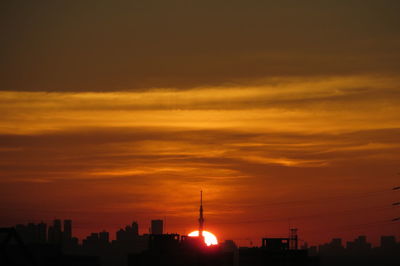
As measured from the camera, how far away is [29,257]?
8212 centimetres

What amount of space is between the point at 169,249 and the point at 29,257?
116 m

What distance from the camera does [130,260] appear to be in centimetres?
19775

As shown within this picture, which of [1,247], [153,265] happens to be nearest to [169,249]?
[153,265]

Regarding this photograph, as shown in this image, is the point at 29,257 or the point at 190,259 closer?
the point at 29,257

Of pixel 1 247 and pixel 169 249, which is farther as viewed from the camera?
pixel 169 249

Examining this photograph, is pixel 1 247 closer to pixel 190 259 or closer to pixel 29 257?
pixel 29 257

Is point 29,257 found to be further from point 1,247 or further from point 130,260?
point 130,260

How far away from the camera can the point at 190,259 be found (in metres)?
200

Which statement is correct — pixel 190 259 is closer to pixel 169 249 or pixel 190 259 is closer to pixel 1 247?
pixel 169 249

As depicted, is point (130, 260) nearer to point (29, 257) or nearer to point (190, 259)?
point (190, 259)

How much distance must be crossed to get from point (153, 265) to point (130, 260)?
289 inches

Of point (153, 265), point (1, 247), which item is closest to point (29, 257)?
point (1, 247)

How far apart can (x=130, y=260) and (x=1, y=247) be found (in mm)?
112631

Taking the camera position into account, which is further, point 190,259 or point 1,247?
point 190,259
